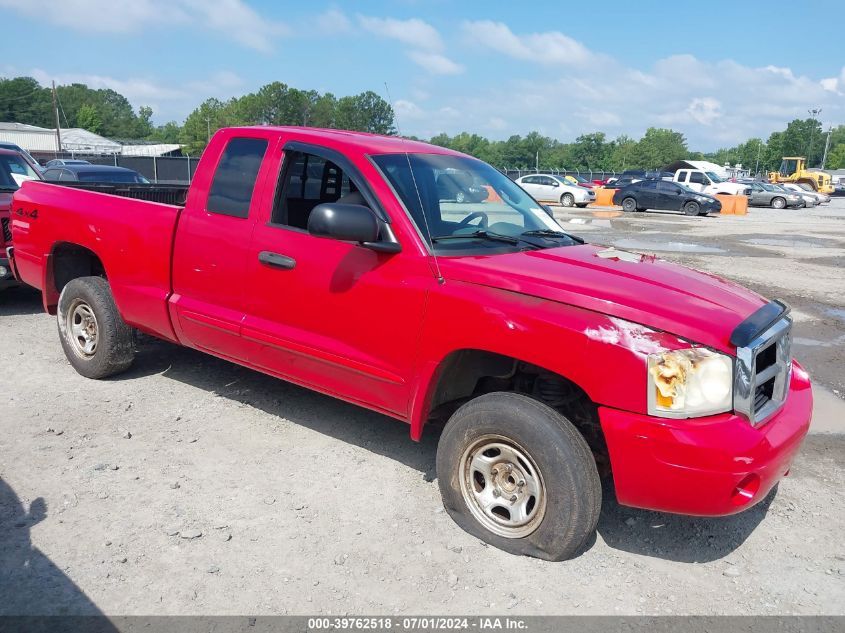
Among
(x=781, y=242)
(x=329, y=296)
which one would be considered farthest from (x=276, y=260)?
(x=781, y=242)

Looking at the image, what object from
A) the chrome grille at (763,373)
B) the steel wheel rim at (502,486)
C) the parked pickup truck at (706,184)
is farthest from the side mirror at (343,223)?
the parked pickup truck at (706,184)

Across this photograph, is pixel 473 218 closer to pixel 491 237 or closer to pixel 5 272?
pixel 491 237

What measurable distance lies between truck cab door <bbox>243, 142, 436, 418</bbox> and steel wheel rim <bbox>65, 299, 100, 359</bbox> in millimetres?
1837

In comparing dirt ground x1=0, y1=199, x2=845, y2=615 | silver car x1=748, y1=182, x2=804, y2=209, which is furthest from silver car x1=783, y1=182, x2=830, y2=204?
dirt ground x1=0, y1=199, x2=845, y2=615

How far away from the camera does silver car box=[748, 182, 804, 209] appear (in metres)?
38.8

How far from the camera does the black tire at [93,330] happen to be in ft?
17.7

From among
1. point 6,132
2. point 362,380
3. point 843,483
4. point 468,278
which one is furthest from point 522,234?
point 6,132

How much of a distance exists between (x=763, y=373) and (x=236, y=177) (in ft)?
10.7

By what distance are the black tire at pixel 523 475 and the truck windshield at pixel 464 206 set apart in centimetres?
93

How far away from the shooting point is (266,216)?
4348 millimetres

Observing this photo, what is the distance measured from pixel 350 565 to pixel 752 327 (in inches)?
85.0

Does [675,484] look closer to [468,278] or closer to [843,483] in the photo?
[468,278]

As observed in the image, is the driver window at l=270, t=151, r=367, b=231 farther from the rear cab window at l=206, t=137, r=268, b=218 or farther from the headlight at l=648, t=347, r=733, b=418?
the headlight at l=648, t=347, r=733, b=418

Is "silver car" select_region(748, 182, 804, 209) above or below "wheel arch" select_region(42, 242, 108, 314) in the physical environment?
below
